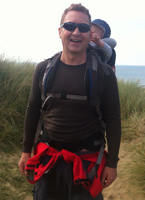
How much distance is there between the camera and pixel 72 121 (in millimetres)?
1667

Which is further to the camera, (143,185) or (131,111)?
(131,111)

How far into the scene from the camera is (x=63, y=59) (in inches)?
69.8

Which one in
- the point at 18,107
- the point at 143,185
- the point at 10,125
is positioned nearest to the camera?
the point at 143,185

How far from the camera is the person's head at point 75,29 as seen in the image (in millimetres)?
1690

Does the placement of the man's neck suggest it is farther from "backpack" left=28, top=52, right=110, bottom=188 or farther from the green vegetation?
the green vegetation

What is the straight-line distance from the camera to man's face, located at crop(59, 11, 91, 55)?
66.5 inches

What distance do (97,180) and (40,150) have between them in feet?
1.73

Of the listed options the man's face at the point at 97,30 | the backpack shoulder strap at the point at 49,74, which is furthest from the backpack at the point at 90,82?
the man's face at the point at 97,30

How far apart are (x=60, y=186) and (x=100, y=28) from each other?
2.09 meters

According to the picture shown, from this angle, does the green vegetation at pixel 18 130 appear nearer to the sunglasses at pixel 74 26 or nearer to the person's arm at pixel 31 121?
the person's arm at pixel 31 121

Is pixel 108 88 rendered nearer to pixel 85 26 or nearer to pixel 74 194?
pixel 85 26

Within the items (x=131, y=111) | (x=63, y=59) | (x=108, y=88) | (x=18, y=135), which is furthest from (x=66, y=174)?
(x=131, y=111)

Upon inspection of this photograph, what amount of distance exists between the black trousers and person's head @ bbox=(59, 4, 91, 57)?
94 cm

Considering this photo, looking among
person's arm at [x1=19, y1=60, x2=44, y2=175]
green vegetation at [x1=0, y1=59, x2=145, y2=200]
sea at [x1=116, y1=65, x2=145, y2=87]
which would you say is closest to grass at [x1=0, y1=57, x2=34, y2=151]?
green vegetation at [x1=0, y1=59, x2=145, y2=200]
